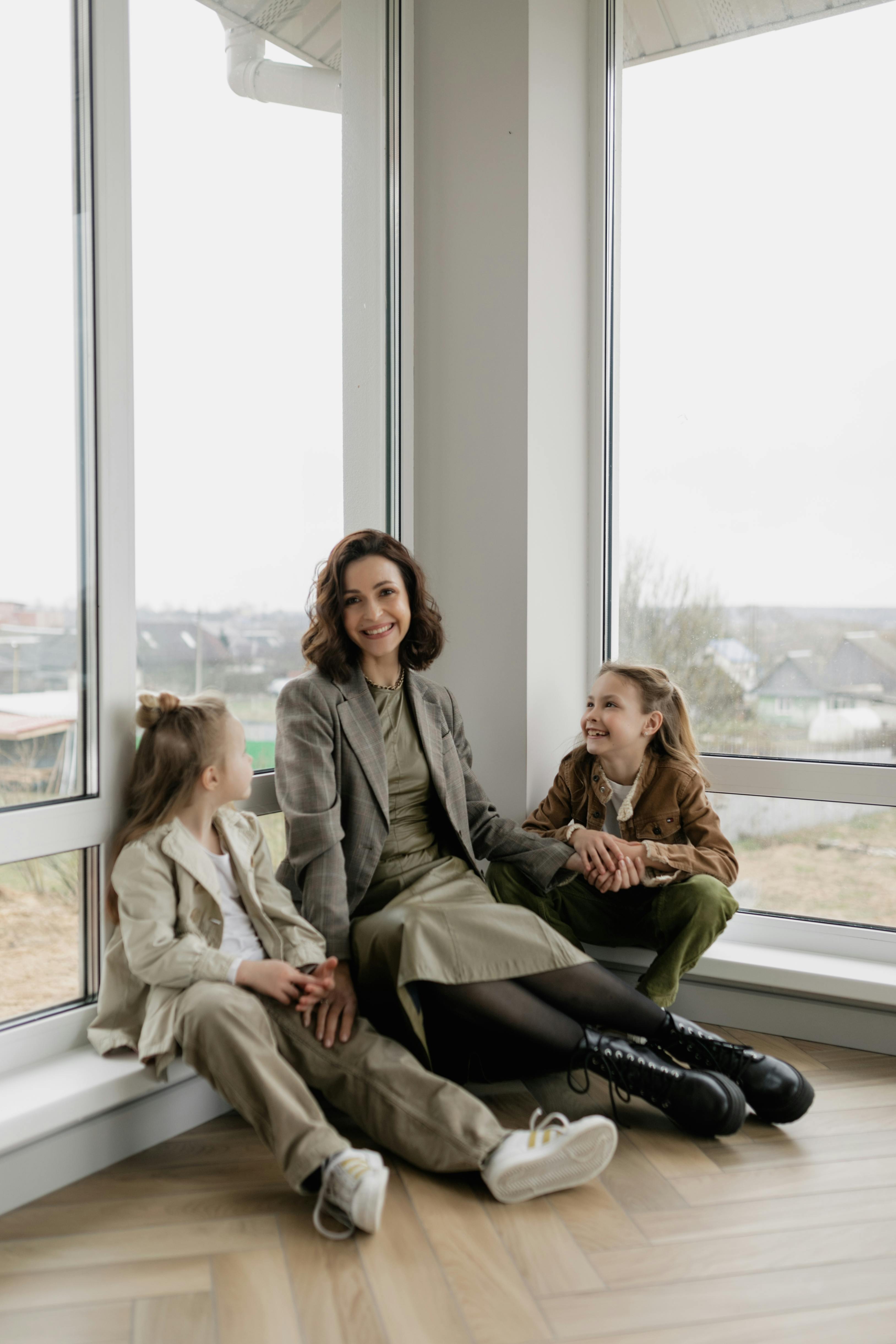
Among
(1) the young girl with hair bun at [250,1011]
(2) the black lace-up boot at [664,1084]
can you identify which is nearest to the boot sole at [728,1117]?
(2) the black lace-up boot at [664,1084]

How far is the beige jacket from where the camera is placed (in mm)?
1609

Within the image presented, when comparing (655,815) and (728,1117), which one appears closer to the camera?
(728,1117)

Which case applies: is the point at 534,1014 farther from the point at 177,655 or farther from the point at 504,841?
the point at 177,655

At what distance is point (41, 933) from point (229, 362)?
1.14 meters

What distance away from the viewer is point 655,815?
216 centimetres

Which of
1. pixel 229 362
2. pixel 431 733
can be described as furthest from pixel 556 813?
pixel 229 362

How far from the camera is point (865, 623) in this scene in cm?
226

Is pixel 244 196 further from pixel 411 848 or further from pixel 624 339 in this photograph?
pixel 411 848

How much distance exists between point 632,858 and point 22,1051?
1.18 meters

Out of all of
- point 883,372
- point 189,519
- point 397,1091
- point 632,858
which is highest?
point 883,372

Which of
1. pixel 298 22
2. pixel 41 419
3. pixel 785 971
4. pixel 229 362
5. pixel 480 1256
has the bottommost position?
pixel 480 1256

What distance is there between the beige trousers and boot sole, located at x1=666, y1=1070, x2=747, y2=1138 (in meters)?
0.39

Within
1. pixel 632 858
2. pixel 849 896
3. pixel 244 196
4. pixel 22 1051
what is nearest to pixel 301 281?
pixel 244 196

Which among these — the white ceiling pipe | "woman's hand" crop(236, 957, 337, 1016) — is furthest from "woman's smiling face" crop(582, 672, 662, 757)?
the white ceiling pipe
